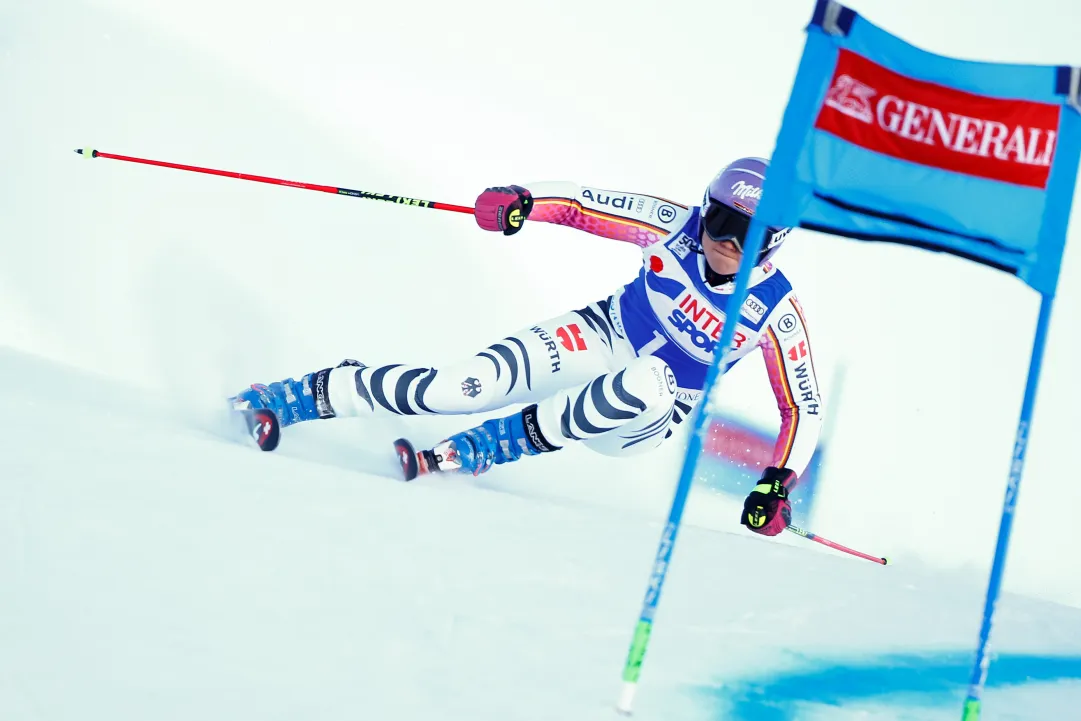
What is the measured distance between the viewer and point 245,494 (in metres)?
Answer: 1.92

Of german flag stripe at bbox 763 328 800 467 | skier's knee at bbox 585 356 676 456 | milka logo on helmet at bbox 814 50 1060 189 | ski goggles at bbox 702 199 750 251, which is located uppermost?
ski goggles at bbox 702 199 750 251

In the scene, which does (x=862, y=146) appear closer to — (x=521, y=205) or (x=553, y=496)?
(x=521, y=205)

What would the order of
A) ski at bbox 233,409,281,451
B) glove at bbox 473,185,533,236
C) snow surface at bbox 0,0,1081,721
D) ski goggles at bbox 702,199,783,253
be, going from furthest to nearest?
glove at bbox 473,185,533,236 < ski goggles at bbox 702,199,783,253 < ski at bbox 233,409,281,451 < snow surface at bbox 0,0,1081,721

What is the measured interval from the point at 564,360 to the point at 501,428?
0.28 meters

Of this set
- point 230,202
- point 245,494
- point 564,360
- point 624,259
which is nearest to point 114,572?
point 245,494

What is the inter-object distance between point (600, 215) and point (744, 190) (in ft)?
1.58

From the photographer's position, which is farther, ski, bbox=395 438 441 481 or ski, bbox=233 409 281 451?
ski, bbox=395 438 441 481

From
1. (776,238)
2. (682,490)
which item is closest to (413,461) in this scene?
(776,238)

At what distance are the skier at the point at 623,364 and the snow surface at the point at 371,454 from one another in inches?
6.5

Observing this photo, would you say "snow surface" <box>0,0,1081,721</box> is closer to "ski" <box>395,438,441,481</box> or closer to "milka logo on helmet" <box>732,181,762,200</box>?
"ski" <box>395,438,441,481</box>

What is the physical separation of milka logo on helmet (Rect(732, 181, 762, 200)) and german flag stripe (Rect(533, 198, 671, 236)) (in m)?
0.30

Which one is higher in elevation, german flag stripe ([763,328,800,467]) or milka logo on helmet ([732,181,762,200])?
milka logo on helmet ([732,181,762,200])

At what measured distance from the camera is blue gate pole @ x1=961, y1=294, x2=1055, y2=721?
1.52 metres

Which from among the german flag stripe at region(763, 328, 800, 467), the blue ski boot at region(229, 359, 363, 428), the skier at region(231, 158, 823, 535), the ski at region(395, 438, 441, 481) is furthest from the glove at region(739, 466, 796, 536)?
the blue ski boot at region(229, 359, 363, 428)
